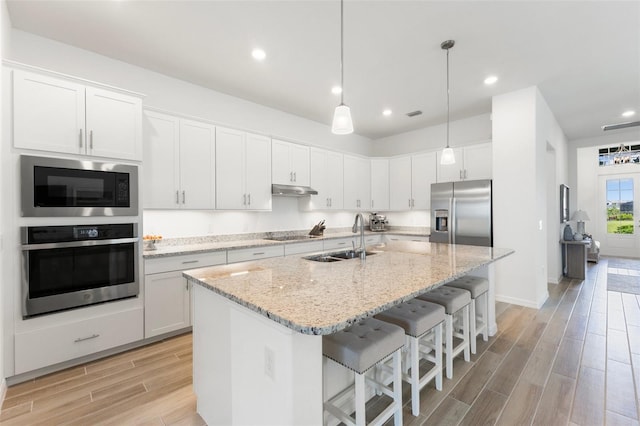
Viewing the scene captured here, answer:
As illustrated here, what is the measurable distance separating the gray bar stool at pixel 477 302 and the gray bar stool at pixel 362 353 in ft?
4.20

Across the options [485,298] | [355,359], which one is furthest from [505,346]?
[355,359]

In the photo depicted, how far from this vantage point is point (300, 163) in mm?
A: 4578

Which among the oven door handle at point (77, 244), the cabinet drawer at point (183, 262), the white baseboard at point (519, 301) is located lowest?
the white baseboard at point (519, 301)

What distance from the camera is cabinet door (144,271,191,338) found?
9.21ft

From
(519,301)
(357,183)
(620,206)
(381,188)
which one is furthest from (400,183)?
(620,206)

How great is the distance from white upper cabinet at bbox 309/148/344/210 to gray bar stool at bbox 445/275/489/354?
102 inches

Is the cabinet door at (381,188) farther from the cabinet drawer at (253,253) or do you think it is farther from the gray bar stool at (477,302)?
the gray bar stool at (477,302)

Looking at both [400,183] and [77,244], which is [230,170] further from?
[400,183]

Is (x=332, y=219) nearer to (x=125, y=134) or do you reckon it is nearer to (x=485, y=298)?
(x=485, y=298)

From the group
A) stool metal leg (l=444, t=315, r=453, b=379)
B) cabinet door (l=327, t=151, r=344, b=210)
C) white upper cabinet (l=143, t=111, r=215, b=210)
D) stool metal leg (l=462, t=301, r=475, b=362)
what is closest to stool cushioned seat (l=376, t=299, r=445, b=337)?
stool metal leg (l=444, t=315, r=453, b=379)

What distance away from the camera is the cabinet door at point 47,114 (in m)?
2.23

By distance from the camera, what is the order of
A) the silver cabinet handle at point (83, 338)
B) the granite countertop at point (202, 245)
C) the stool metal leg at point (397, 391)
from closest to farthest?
the stool metal leg at point (397, 391) < the silver cabinet handle at point (83, 338) < the granite countertop at point (202, 245)

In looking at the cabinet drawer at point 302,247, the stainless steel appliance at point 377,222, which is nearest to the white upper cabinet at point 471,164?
the stainless steel appliance at point 377,222

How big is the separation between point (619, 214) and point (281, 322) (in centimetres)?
1047
